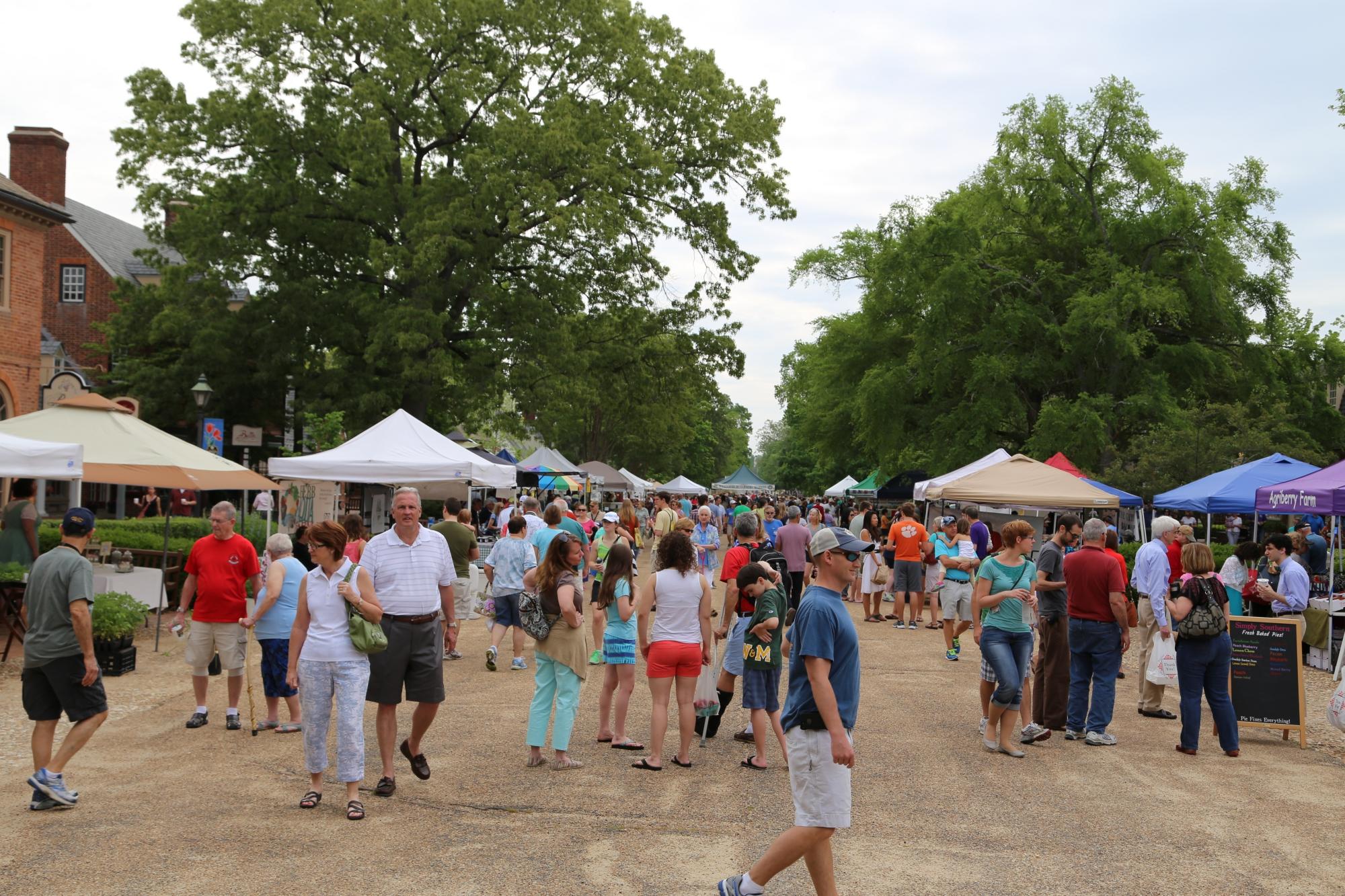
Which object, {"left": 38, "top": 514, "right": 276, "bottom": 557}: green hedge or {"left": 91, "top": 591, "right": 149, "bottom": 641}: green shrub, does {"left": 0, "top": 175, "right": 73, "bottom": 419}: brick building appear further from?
{"left": 91, "top": 591, "right": 149, "bottom": 641}: green shrub

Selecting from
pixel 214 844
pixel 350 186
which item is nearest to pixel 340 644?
pixel 214 844

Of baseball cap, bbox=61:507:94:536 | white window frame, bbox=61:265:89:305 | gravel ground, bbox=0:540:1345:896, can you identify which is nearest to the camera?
gravel ground, bbox=0:540:1345:896

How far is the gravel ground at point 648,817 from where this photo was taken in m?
5.57

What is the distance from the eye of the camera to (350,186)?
29.7 metres

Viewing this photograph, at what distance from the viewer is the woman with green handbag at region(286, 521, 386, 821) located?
6453 mm

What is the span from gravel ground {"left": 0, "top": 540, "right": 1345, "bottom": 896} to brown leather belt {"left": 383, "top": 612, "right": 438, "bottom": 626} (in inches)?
41.0

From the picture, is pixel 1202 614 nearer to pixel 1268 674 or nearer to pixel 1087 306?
pixel 1268 674

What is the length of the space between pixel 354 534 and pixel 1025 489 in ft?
41.2

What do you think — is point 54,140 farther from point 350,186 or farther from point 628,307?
point 628,307

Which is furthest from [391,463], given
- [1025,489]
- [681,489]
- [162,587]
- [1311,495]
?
[681,489]

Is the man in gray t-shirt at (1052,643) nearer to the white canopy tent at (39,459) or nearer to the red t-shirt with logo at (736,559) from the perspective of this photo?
the red t-shirt with logo at (736,559)

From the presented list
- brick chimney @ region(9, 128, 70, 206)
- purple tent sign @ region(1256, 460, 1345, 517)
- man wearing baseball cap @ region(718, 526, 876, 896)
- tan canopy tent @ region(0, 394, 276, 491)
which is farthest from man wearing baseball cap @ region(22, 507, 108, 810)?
brick chimney @ region(9, 128, 70, 206)

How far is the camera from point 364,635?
21.3 feet

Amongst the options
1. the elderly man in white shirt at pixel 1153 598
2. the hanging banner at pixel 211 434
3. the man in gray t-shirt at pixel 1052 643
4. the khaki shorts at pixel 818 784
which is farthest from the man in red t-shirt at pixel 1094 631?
the hanging banner at pixel 211 434
